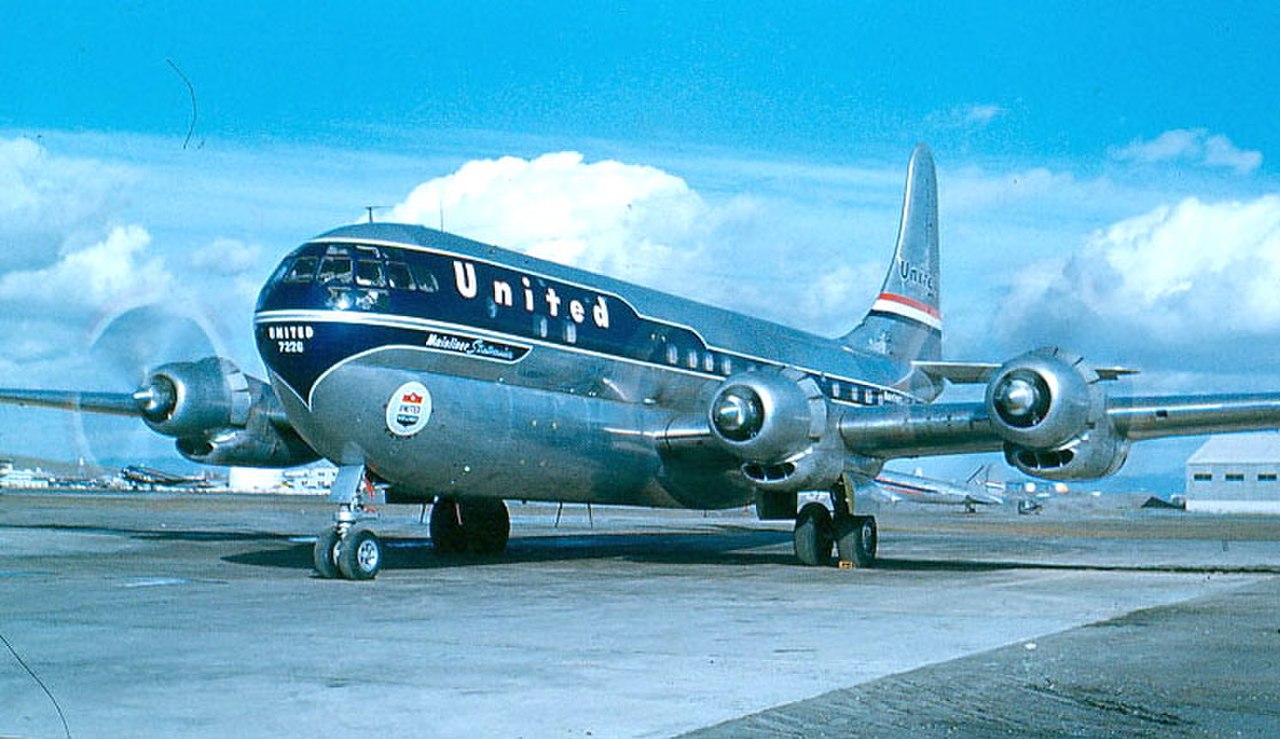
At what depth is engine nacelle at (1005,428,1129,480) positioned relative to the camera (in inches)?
704

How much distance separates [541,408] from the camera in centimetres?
1839

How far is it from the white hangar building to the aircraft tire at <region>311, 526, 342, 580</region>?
93093 millimetres

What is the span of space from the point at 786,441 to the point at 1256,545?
62.6 feet

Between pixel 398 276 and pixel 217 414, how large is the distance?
6.14m

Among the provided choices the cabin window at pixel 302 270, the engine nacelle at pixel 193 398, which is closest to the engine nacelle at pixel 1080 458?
the cabin window at pixel 302 270

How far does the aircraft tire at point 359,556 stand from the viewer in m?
15.8

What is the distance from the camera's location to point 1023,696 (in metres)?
8.06

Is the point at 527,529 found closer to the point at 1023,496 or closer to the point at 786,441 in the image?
the point at 786,441

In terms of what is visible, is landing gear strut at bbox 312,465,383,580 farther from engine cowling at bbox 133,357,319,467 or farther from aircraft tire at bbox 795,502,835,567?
aircraft tire at bbox 795,502,835,567

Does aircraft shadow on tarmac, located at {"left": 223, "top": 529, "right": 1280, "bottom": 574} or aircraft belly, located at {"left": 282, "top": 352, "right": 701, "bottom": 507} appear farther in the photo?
aircraft shadow on tarmac, located at {"left": 223, "top": 529, "right": 1280, "bottom": 574}

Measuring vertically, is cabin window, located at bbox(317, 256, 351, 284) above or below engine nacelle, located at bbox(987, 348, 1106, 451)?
above

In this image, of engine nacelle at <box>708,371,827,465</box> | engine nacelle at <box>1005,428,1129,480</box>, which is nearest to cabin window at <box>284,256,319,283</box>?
engine nacelle at <box>708,371,827,465</box>

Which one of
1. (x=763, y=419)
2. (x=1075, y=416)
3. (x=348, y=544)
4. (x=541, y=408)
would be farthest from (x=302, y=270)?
(x=1075, y=416)

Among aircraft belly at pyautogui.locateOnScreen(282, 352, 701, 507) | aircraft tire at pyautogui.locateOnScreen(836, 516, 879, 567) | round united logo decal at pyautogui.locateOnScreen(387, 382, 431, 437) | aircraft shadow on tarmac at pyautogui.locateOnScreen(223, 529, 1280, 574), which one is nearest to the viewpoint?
aircraft belly at pyautogui.locateOnScreen(282, 352, 701, 507)
